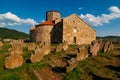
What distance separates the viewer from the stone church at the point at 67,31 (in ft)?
157

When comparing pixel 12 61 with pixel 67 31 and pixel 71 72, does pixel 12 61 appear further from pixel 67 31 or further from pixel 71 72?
pixel 67 31

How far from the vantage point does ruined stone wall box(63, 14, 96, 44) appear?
4769 cm

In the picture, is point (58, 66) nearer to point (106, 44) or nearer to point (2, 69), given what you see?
point (2, 69)

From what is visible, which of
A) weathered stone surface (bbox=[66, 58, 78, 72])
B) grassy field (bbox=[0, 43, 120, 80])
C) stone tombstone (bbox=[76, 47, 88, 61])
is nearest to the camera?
grassy field (bbox=[0, 43, 120, 80])

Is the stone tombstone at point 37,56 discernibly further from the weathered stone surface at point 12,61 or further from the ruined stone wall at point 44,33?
the ruined stone wall at point 44,33

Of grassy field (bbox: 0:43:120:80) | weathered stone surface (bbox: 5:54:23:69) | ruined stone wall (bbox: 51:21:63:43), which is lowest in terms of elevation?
grassy field (bbox: 0:43:120:80)

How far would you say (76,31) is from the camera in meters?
49.1

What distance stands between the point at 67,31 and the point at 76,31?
2.65 m

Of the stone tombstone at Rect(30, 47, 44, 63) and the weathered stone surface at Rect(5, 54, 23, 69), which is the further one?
the stone tombstone at Rect(30, 47, 44, 63)

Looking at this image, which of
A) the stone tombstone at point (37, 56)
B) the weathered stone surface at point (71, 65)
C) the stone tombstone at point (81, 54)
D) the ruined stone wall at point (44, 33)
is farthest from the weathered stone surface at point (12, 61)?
the ruined stone wall at point (44, 33)

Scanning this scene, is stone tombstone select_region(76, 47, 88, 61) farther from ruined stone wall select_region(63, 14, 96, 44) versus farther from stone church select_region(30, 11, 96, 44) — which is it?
ruined stone wall select_region(63, 14, 96, 44)

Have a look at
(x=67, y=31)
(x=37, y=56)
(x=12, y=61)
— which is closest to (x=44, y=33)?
(x=67, y=31)

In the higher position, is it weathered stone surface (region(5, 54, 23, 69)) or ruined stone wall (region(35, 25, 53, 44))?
ruined stone wall (region(35, 25, 53, 44))

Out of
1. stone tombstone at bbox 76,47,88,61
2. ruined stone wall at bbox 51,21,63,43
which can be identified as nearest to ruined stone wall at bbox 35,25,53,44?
ruined stone wall at bbox 51,21,63,43
